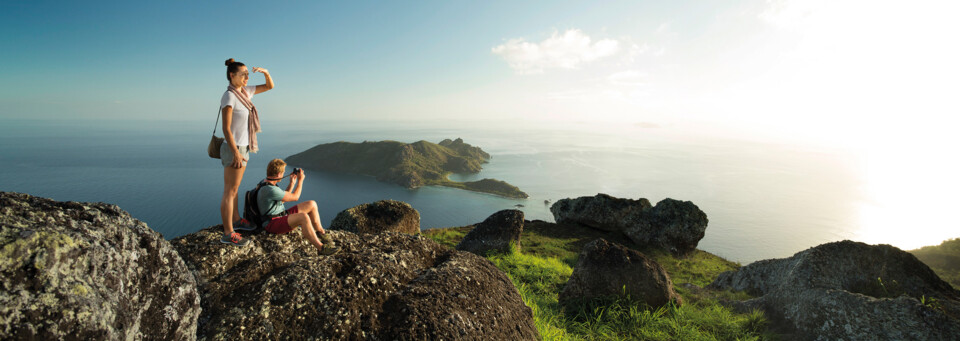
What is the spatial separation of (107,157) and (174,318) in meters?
281

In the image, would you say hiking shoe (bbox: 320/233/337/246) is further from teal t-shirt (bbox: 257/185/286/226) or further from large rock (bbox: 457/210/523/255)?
large rock (bbox: 457/210/523/255)

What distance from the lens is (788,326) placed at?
25.0 feet

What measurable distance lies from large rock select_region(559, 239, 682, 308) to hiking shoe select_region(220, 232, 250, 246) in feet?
22.4

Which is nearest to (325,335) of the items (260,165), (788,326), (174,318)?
(174,318)

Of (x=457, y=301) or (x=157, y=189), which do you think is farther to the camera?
(x=157, y=189)

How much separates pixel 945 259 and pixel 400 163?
15601 cm

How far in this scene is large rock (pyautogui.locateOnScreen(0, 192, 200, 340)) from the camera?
1.85 m

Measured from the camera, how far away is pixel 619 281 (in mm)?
8297

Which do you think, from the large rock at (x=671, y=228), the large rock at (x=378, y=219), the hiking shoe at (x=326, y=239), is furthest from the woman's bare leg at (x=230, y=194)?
the large rock at (x=671, y=228)

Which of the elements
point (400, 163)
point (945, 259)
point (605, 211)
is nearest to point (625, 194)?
point (400, 163)

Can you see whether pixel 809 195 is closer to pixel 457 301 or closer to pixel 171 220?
pixel 457 301

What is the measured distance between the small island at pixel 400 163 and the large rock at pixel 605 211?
11156 cm

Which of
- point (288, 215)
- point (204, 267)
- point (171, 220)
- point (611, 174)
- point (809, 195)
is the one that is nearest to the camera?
point (204, 267)

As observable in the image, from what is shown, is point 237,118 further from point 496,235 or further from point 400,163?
point 400,163
